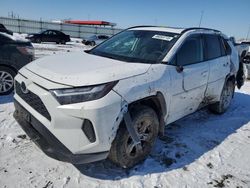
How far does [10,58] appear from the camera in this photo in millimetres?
5930

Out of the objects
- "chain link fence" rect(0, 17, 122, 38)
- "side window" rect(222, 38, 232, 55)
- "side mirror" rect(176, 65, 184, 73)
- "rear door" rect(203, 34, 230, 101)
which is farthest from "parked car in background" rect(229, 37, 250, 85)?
"chain link fence" rect(0, 17, 122, 38)

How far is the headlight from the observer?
2771 mm

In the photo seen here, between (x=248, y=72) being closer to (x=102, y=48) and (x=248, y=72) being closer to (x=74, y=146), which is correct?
(x=102, y=48)

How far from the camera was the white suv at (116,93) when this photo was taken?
278 centimetres

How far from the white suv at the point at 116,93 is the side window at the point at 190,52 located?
0.02m

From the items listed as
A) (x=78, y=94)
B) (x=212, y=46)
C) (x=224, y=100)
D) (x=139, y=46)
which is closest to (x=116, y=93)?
(x=78, y=94)

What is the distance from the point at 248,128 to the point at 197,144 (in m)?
1.56

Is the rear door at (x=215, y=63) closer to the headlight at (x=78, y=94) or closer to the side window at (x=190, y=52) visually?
the side window at (x=190, y=52)

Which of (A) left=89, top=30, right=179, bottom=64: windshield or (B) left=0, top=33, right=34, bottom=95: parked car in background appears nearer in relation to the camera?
(A) left=89, top=30, right=179, bottom=64: windshield

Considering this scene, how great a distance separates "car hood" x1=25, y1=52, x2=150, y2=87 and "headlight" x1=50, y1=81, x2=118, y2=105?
0.19 ft

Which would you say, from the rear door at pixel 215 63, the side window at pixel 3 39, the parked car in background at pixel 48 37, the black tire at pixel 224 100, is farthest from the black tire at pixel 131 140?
the parked car in background at pixel 48 37

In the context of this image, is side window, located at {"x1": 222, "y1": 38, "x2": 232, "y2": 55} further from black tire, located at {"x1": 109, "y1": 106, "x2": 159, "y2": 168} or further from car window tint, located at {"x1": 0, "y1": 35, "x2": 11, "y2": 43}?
car window tint, located at {"x1": 0, "y1": 35, "x2": 11, "y2": 43}

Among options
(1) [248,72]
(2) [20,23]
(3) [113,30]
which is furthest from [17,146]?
(3) [113,30]

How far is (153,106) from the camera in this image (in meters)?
3.59
